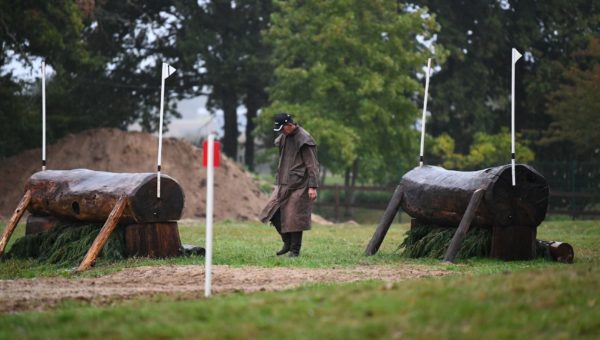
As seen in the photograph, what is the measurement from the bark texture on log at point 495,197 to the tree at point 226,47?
26.1 m

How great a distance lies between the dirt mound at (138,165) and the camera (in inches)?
1313

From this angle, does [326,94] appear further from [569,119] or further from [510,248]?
[510,248]

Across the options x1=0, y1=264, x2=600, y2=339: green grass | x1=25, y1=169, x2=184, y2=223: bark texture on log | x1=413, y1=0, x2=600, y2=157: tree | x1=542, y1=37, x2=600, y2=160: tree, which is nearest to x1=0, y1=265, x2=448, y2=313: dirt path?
x1=0, y1=264, x2=600, y2=339: green grass

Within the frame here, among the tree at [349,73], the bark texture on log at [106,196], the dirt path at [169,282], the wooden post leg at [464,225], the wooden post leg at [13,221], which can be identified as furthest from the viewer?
the tree at [349,73]

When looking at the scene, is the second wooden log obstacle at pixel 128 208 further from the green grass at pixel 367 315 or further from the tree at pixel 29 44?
the tree at pixel 29 44

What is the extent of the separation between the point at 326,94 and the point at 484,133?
349 inches

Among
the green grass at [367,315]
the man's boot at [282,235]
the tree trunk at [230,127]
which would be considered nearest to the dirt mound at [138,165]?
the tree trunk at [230,127]

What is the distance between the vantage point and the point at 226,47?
1613 inches

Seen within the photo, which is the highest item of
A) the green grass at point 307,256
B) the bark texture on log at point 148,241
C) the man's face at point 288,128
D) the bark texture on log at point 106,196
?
the man's face at point 288,128

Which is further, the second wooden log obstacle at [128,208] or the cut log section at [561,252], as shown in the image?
the second wooden log obstacle at [128,208]

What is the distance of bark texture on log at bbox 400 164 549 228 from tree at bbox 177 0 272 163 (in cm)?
2612

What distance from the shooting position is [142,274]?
1209 centimetres

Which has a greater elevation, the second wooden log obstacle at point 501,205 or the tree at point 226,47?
the tree at point 226,47

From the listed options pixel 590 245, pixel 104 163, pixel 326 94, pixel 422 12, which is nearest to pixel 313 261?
pixel 590 245
